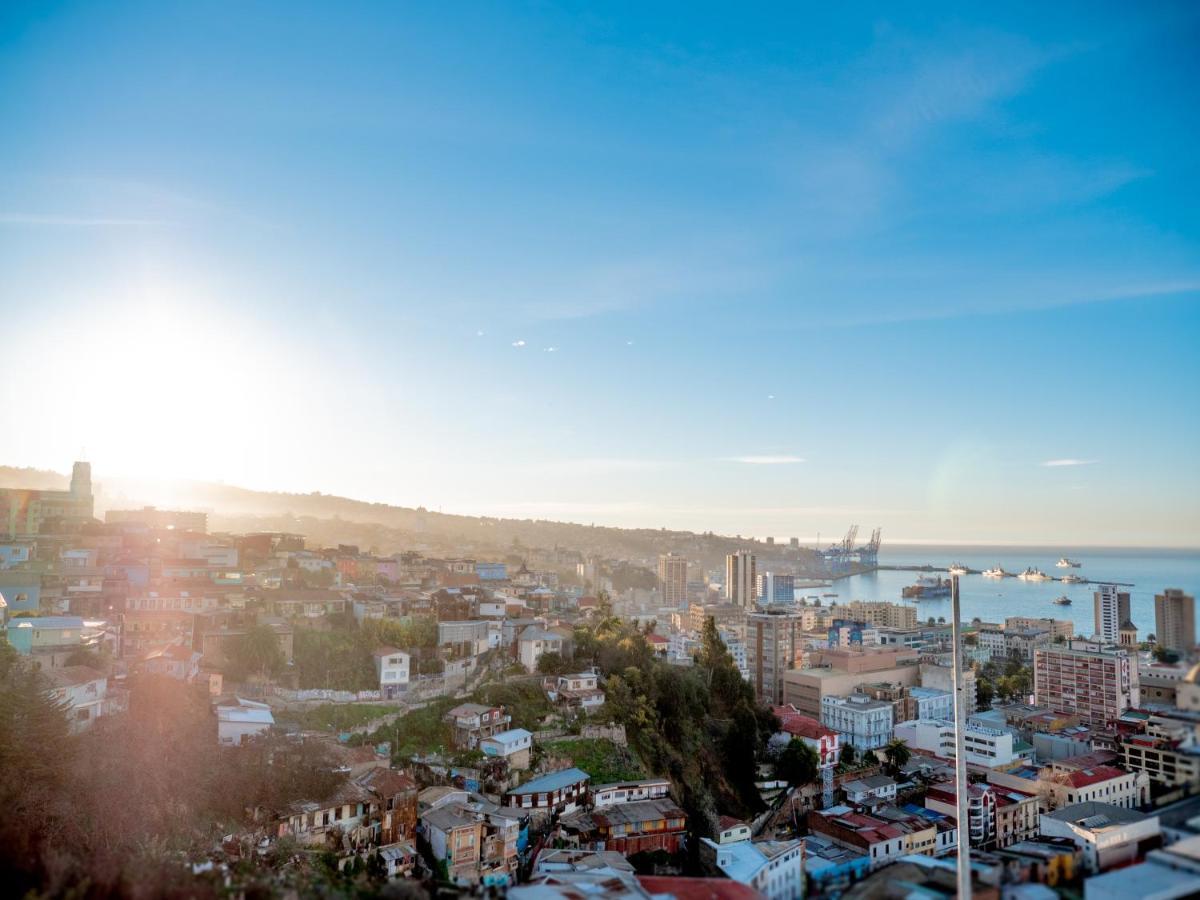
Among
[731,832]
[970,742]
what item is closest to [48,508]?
[731,832]

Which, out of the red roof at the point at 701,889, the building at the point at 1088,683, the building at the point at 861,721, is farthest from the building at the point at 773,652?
the red roof at the point at 701,889

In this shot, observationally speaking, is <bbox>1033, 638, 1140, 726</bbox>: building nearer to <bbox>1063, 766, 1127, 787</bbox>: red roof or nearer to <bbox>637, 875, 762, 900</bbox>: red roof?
<bbox>1063, 766, 1127, 787</bbox>: red roof

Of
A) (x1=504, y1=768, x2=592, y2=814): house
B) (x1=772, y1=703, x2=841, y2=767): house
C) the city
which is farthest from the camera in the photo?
(x1=772, y1=703, x2=841, y2=767): house

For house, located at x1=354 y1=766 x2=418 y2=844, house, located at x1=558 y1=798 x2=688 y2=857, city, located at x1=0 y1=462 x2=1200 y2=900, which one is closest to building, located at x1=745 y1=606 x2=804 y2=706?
city, located at x1=0 y1=462 x2=1200 y2=900

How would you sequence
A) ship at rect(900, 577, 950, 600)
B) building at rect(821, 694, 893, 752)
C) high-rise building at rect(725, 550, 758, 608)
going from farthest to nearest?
ship at rect(900, 577, 950, 600), high-rise building at rect(725, 550, 758, 608), building at rect(821, 694, 893, 752)

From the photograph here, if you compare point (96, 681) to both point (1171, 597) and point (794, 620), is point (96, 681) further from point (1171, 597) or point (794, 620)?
point (794, 620)

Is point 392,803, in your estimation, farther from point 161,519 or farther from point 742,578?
point 742,578

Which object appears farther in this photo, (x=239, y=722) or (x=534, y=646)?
(x=534, y=646)
